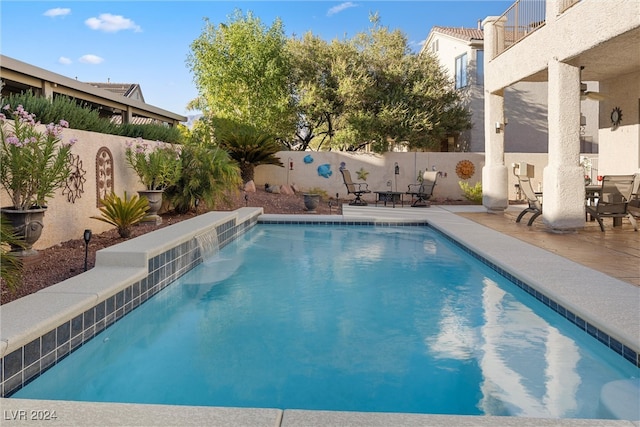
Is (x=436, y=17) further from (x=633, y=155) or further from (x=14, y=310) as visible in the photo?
(x=14, y=310)

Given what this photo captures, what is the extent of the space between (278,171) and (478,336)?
14173 millimetres

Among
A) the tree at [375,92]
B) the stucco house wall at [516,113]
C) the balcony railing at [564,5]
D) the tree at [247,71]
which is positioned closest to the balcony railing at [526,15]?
the balcony railing at [564,5]

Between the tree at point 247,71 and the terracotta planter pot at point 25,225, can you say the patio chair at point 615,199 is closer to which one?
the terracotta planter pot at point 25,225

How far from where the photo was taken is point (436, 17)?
2600 centimetres

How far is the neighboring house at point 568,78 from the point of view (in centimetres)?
851

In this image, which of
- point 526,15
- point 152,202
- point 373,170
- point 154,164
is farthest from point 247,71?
point 152,202

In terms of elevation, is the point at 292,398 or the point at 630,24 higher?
the point at 630,24

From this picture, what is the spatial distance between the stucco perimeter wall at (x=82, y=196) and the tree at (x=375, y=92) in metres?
11.1

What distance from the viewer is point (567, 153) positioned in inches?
379

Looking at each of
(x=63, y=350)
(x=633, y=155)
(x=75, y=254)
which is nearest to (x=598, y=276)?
(x=63, y=350)

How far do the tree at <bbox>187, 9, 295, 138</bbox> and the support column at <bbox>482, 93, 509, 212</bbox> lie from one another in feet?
32.5

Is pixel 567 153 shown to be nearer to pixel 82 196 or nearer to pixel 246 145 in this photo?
pixel 82 196

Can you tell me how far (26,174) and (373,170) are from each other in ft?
44.7

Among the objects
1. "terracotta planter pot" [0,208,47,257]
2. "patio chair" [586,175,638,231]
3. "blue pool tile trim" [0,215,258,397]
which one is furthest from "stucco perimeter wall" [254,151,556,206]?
"terracotta planter pot" [0,208,47,257]
